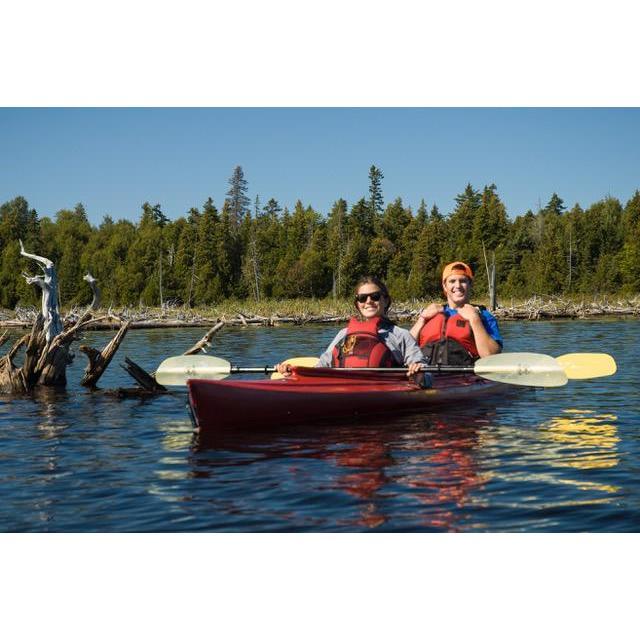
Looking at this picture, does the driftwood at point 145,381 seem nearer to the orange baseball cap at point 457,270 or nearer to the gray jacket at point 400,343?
the gray jacket at point 400,343

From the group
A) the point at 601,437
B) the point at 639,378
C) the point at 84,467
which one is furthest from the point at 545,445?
the point at 639,378

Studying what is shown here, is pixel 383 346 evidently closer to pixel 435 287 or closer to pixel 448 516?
pixel 448 516

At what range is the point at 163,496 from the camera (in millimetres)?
6297

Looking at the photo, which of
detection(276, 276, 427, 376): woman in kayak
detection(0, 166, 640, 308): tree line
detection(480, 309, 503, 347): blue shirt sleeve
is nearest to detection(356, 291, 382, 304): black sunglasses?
detection(276, 276, 427, 376): woman in kayak

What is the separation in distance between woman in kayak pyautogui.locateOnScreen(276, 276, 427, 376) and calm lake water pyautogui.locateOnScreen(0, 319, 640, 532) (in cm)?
65

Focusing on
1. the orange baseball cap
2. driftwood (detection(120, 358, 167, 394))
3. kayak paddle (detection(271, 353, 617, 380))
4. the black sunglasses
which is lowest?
driftwood (detection(120, 358, 167, 394))

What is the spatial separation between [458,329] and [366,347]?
1586mm

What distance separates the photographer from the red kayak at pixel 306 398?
8445 millimetres

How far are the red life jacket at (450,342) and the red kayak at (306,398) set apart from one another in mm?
621

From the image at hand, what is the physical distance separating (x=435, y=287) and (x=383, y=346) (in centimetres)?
4176

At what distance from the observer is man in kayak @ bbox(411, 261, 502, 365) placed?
10.1m

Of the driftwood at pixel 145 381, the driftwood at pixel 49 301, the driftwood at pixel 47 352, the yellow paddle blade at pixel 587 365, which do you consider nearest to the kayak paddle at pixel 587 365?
the yellow paddle blade at pixel 587 365

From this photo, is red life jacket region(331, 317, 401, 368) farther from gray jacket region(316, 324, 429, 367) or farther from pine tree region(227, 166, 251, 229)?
pine tree region(227, 166, 251, 229)

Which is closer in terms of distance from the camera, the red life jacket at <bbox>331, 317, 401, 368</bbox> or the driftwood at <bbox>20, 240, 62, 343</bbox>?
the red life jacket at <bbox>331, 317, 401, 368</bbox>
